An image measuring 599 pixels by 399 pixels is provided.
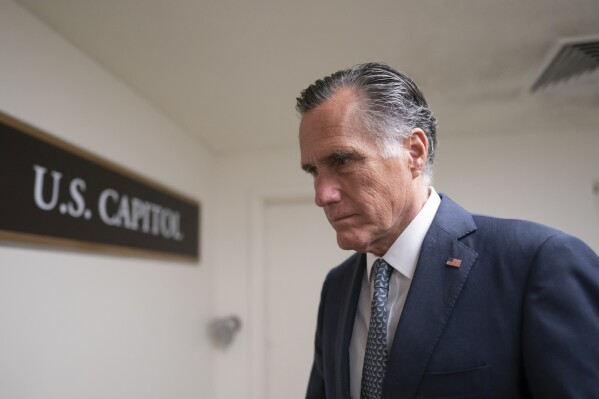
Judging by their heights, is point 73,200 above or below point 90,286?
above

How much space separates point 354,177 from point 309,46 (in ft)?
4.22

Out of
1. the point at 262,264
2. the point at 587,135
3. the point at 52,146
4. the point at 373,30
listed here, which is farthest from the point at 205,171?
the point at 587,135

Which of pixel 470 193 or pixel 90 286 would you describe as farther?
pixel 470 193

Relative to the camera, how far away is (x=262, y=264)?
3332mm

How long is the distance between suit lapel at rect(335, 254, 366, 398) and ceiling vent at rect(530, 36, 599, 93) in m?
1.65

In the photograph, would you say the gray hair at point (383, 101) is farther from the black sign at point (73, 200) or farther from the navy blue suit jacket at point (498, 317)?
the black sign at point (73, 200)

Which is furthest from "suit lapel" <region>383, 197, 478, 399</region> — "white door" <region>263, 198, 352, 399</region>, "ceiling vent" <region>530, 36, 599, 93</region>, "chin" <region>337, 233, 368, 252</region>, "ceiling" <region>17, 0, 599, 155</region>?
→ "white door" <region>263, 198, 352, 399</region>

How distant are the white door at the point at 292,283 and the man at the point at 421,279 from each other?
2.19 m

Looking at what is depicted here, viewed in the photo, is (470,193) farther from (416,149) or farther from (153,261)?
(416,149)

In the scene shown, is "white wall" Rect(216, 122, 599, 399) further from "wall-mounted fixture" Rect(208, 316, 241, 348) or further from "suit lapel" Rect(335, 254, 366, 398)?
"suit lapel" Rect(335, 254, 366, 398)

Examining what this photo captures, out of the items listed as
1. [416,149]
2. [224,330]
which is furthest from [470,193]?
[416,149]

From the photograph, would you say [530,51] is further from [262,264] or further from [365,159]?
[262,264]

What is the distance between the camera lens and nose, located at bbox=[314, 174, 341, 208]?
2.94 ft

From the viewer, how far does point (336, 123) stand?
2.98ft
